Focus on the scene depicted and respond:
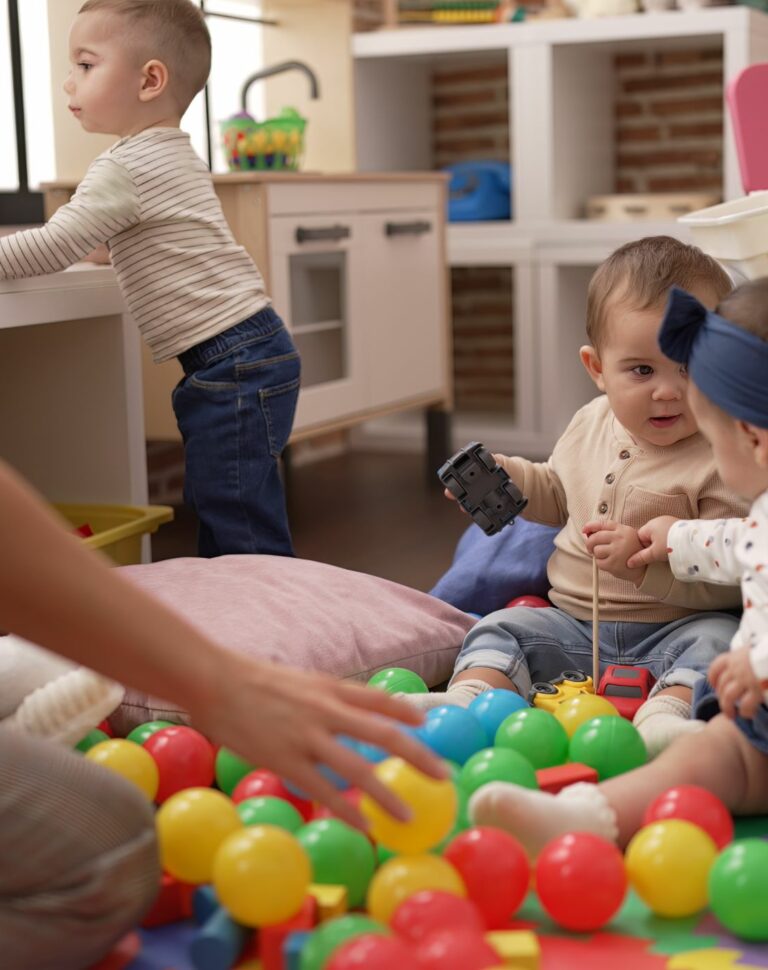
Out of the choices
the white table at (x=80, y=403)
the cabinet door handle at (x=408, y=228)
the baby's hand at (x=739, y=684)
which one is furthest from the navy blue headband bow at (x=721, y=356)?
the cabinet door handle at (x=408, y=228)

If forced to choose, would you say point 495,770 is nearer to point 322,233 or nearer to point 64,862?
point 64,862

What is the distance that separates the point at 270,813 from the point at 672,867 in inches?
12.9

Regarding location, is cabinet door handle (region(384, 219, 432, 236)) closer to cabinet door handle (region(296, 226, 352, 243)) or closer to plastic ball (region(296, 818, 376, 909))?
cabinet door handle (region(296, 226, 352, 243))

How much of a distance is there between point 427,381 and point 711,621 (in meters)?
2.06

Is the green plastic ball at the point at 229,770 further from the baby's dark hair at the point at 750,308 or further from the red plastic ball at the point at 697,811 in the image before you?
the baby's dark hair at the point at 750,308

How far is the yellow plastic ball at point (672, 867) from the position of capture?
1056 millimetres

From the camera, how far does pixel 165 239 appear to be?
81.0 inches

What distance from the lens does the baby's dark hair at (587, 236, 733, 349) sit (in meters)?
1.57

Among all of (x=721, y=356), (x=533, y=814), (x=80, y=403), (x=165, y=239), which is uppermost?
(x=165, y=239)

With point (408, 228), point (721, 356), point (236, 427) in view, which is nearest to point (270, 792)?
point (721, 356)

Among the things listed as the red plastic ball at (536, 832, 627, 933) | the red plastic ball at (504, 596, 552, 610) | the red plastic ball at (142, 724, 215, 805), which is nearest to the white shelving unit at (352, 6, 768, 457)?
the red plastic ball at (504, 596, 552, 610)

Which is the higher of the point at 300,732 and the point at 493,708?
the point at 300,732

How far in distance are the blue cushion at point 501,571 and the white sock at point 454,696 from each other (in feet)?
1.10

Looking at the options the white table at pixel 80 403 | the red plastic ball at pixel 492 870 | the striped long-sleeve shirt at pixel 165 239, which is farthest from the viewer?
the white table at pixel 80 403
